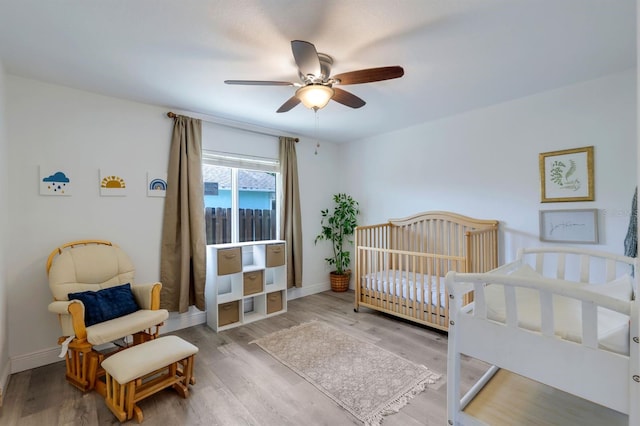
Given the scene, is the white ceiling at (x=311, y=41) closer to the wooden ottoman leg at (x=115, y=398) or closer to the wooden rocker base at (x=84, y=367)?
the wooden rocker base at (x=84, y=367)

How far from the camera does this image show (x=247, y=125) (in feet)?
12.0

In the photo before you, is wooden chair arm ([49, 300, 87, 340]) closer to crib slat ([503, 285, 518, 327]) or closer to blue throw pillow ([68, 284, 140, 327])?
blue throw pillow ([68, 284, 140, 327])

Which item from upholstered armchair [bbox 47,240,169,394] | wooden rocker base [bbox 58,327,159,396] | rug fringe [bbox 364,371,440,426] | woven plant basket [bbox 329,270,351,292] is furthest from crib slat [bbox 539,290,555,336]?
woven plant basket [bbox 329,270,351,292]

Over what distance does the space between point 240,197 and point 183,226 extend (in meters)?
0.89

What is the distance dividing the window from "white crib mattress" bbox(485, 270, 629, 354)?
9.89 feet

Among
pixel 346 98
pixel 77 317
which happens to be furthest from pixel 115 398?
pixel 346 98

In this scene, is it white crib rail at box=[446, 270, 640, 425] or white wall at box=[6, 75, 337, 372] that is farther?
white wall at box=[6, 75, 337, 372]

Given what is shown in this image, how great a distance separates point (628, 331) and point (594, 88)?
2.65 m

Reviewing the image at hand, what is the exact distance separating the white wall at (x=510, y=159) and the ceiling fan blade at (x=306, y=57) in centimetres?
233

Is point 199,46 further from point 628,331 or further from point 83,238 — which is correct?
point 628,331

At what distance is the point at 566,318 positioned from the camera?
1118 mm

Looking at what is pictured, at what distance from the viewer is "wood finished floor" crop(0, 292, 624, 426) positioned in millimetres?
1759

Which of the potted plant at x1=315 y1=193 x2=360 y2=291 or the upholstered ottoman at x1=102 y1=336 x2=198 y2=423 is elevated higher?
the potted plant at x1=315 y1=193 x2=360 y2=291

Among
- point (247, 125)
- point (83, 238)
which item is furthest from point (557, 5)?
point (83, 238)
